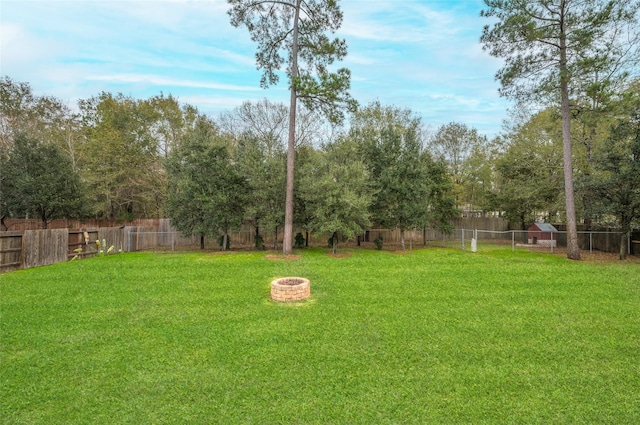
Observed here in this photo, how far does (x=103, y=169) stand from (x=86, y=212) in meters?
4.27

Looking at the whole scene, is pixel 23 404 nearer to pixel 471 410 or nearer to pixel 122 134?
pixel 471 410

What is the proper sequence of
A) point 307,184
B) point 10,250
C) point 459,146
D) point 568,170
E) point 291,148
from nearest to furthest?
point 10,250, point 568,170, point 291,148, point 307,184, point 459,146

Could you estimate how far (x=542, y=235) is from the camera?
62.2 feet

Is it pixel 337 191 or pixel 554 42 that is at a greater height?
pixel 554 42

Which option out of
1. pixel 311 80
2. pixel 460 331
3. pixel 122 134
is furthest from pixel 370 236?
pixel 122 134

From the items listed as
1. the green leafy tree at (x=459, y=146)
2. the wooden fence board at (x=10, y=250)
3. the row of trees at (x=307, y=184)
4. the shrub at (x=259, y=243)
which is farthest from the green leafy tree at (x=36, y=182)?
the green leafy tree at (x=459, y=146)

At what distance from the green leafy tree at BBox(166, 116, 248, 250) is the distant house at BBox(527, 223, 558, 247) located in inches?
656

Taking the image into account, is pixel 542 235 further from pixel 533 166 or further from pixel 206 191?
pixel 206 191

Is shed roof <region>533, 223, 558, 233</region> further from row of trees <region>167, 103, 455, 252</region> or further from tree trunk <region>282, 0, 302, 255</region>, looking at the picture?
tree trunk <region>282, 0, 302, 255</region>

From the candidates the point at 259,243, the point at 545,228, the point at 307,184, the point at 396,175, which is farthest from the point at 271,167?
the point at 545,228

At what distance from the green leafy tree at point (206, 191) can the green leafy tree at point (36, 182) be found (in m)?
5.38

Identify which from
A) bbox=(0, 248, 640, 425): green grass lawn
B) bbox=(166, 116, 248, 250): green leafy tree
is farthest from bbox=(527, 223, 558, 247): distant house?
bbox=(166, 116, 248, 250): green leafy tree

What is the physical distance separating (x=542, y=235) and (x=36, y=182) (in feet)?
90.8

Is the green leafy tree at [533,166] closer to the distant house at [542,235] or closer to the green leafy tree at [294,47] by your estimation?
the distant house at [542,235]
